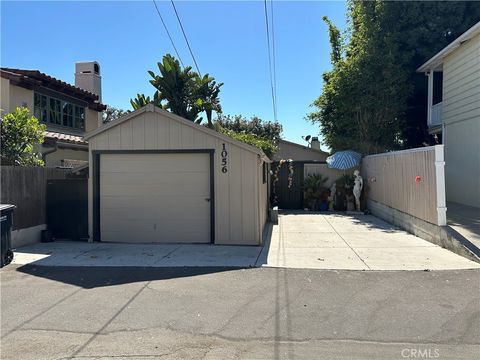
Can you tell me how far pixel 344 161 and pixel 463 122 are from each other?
456cm

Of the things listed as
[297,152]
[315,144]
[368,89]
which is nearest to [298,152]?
[297,152]

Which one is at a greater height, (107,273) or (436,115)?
(436,115)

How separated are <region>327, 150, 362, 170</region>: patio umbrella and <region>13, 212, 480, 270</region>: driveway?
598 centimetres

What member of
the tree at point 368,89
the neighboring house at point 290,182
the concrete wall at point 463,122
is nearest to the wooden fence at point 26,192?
the neighboring house at point 290,182

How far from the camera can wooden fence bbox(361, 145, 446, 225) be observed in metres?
9.01

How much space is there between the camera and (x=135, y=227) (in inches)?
397

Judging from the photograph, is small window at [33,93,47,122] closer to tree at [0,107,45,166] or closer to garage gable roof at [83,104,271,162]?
tree at [0,107,45,166]

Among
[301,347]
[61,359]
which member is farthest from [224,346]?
→ [61,359]

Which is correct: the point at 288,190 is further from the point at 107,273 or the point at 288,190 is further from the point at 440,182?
the point at 107,273

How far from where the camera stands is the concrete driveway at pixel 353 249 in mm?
7410

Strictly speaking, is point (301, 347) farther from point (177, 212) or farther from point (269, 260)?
point (177, 212)

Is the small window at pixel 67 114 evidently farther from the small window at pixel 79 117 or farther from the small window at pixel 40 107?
the small window at pixel 40 107

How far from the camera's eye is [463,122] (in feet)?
46.5

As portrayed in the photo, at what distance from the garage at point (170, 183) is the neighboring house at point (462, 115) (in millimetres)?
7975
